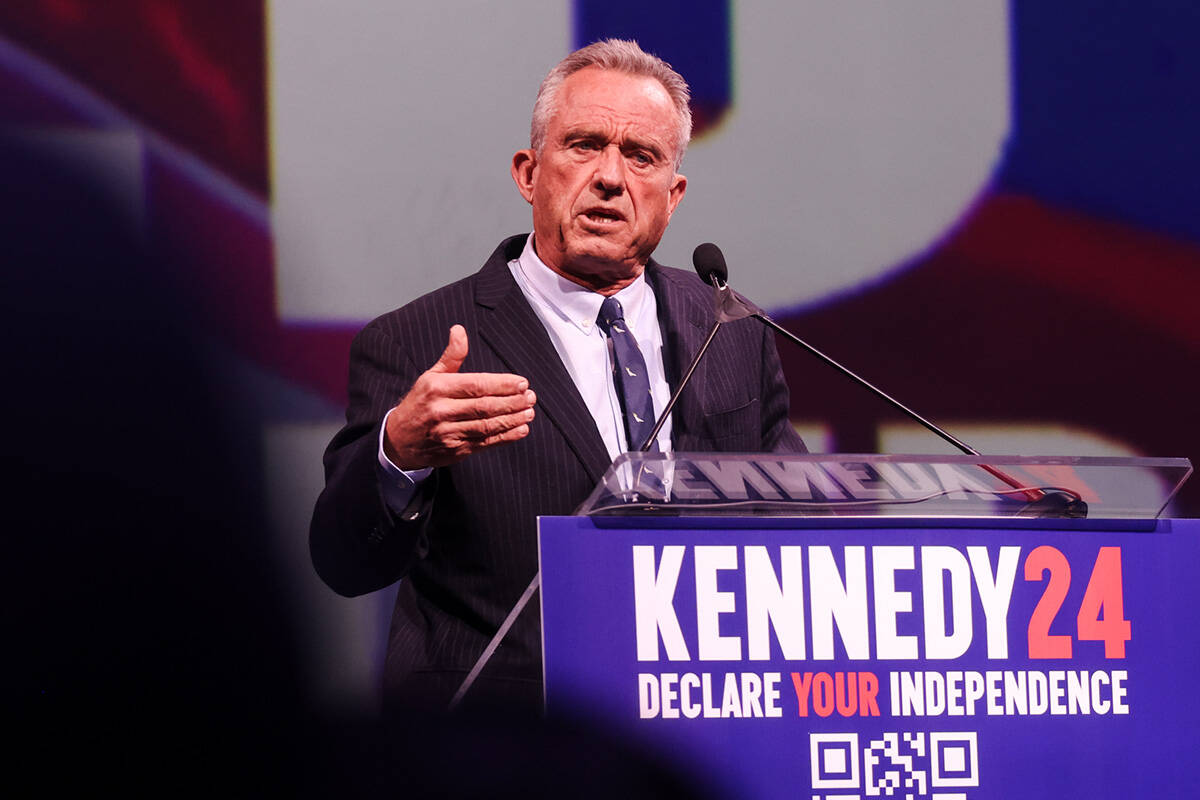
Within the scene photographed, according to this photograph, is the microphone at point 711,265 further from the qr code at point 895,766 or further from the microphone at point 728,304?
the qr code at point 895,766

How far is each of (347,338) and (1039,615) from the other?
171cm

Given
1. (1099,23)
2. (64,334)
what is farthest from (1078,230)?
(64,334)

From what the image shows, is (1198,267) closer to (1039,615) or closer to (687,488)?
(1039,615)

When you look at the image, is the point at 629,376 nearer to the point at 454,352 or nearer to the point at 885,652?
the point at 454,352

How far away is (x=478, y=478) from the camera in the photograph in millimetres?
1698

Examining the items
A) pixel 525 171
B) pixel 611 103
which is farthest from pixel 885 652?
pixel 525 171

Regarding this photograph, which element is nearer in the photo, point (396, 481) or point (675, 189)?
point (396, 481)

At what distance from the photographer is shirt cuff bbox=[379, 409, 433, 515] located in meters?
1.51

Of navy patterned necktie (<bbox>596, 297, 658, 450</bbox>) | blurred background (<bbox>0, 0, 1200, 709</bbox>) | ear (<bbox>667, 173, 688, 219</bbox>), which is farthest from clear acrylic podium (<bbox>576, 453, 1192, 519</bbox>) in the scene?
blurred background (<bbox>0, 0, 1200, 709</bbox>)

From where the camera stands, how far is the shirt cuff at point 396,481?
4.94 ft

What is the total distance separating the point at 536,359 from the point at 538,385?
0.16 feet

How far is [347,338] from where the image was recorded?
8.47 feet

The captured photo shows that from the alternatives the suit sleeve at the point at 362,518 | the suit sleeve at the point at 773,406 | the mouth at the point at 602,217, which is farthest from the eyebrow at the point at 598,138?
the suit sleeve at the point at 362,518

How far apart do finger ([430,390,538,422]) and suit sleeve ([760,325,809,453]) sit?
86 centimetres
